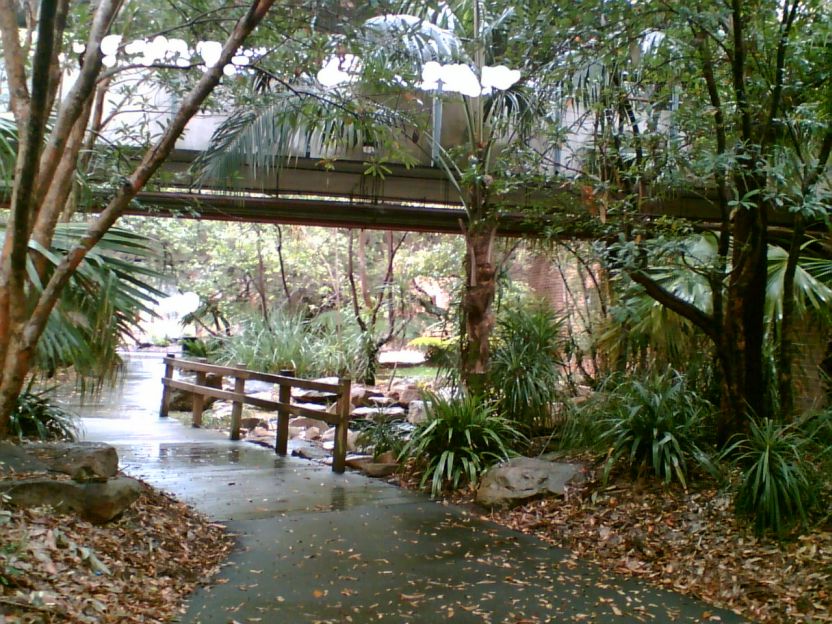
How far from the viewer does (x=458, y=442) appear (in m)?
7.45

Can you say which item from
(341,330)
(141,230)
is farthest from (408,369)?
(141,230)

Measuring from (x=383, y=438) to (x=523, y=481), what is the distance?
234 cm

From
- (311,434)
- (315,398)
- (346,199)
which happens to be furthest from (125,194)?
(315,398)

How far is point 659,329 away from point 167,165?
22.5 ft

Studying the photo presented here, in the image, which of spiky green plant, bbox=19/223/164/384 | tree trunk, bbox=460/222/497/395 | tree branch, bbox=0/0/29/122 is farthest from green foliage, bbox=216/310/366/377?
tree branch, bbox=0/0/29/122

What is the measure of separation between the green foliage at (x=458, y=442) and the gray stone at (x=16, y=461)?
3.40 metres

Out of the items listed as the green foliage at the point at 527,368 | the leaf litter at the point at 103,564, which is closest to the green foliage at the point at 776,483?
the green foliage at the point at 527,368

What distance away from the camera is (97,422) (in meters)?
11.1

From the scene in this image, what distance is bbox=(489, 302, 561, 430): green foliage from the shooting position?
321 inches

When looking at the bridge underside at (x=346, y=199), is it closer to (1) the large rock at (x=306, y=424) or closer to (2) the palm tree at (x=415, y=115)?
(2) the palm tree at (x=415, y=115)

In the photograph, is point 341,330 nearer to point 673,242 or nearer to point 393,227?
point 393,227

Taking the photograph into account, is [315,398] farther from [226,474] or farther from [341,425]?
[226,474]

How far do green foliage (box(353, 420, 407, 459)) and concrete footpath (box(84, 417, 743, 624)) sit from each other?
0.77m

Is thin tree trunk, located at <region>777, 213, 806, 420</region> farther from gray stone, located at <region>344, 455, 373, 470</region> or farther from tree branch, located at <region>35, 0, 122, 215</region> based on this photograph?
tree branch, located at <region>35, 0, 122, 215</region>
